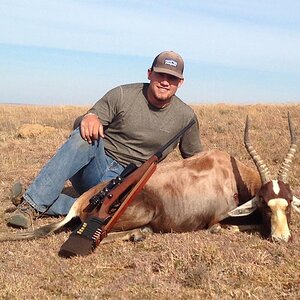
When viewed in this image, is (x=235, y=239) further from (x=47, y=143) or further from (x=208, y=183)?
(x=47, y=143)

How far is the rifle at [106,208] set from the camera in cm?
437

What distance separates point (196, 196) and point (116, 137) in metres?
1.20

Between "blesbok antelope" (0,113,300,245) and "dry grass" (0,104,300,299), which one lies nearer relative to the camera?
"dry grass" (0,104,300,299)

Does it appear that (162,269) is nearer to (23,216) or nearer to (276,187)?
(276,187)

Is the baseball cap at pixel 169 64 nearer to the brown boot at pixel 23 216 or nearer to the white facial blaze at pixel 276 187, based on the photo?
the white facial blaze at pixel 276 187

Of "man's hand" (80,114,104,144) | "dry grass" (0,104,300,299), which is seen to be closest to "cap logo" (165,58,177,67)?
"man's hand" (80,114,104,144)

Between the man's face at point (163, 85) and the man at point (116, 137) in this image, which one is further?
the man's face at point (163, 85)

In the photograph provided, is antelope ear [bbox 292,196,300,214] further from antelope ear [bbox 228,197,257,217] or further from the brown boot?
the brown boot

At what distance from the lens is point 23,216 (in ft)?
17.5

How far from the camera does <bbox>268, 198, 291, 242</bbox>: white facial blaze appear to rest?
4594 millimetres

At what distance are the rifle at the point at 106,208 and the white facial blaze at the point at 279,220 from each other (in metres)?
1.17

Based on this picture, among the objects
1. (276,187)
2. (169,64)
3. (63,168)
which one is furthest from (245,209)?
(63,168)

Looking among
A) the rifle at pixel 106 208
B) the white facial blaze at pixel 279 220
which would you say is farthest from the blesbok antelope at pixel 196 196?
the rifle at pixel 106 208

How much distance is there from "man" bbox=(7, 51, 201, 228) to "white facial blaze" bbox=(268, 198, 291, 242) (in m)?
1.51
